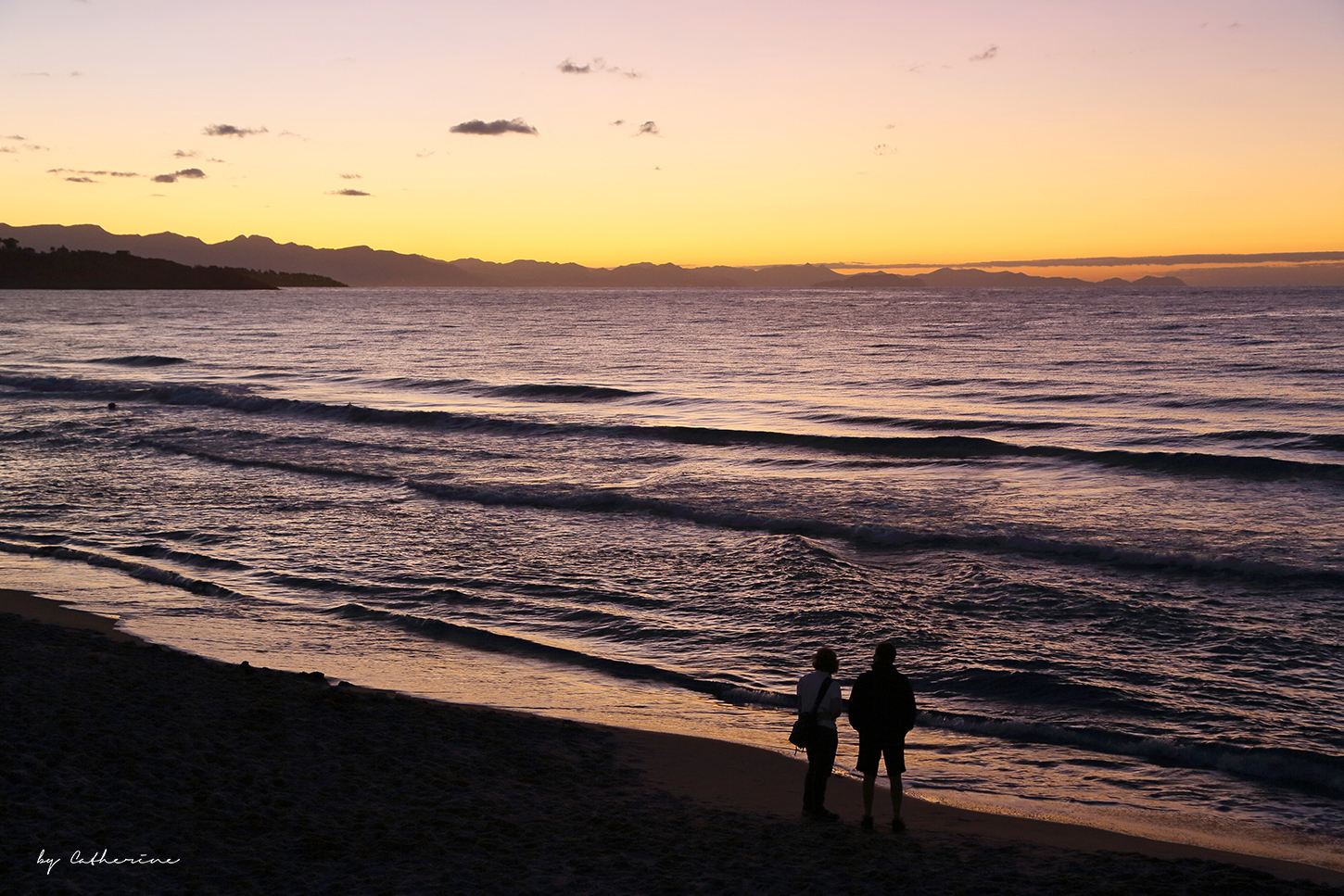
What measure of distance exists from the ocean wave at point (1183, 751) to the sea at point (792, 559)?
33 mm

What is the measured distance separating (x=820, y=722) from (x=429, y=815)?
10.2 ft

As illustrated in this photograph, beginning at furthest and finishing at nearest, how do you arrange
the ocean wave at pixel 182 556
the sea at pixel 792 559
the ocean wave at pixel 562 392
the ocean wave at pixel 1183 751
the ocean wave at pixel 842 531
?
the ocean wave at pixel 562 392
the ocean wave at pixel 182 556
the ocean wave at pixel 842 531
the sea at pixel 792 559
the ocean wave at pixel 1183 751

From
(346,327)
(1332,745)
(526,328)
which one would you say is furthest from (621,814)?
(346,327)

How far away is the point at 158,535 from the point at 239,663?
27.7 feet

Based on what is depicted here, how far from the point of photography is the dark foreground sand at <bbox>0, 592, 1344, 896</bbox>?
6.20m

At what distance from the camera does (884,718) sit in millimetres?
7711

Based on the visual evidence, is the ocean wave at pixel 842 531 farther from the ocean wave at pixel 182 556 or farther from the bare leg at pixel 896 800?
the bare leg at pixel 896 800

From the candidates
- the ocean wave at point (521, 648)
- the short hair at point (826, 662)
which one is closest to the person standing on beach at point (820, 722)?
the short hair at point (826, 662)

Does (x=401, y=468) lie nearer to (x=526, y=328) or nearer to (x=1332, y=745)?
(x=1332, y=745)

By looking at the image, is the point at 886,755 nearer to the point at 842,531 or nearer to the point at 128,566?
the point at 842,531

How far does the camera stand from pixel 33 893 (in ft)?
17.6

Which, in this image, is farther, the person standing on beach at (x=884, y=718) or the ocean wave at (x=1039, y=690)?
the ocean wave at (x=1039, y=690)

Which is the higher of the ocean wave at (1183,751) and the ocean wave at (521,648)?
the ocean wave at (1183,751)

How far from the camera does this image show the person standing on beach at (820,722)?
302 inches
